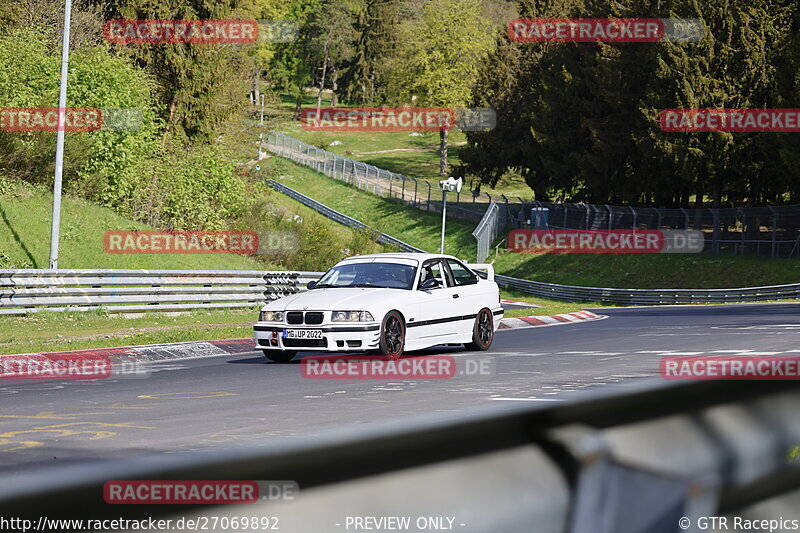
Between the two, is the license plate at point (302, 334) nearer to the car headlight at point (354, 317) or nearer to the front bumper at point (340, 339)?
the front bumper at point (340, 339)

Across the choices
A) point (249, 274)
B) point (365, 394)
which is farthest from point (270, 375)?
point (249, 274)

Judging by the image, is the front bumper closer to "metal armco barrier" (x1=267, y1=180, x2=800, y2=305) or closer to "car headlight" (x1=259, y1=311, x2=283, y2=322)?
"car headlight" (x1=259, y1=311, x2=283, y2=322)

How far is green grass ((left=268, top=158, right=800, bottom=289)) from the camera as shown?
150ft

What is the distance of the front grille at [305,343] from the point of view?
1463 cm

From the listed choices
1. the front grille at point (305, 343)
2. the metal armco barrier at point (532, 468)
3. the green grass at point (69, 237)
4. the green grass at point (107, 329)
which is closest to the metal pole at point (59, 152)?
the green grass at point (107, 329)

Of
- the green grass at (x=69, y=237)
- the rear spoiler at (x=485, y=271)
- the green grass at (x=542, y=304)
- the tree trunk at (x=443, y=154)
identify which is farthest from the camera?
the tree trunk at (x=443, y=154)

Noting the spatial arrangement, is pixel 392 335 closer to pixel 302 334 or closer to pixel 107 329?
pixel 302 334

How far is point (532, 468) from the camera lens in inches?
83.0

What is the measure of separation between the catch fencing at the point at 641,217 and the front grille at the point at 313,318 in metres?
34.8

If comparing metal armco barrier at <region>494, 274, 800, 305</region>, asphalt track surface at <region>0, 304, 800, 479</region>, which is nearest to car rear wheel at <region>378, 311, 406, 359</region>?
asphalt track surface at <region>0, 304, 800, 479</region>

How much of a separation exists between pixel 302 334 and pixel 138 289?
483 inches

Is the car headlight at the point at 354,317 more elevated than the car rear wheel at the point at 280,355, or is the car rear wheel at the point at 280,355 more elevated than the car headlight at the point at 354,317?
the car headlight at the point at 354,317

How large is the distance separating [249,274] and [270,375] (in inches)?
649

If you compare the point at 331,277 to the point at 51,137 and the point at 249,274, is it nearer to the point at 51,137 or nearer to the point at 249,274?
the point at 249,274
